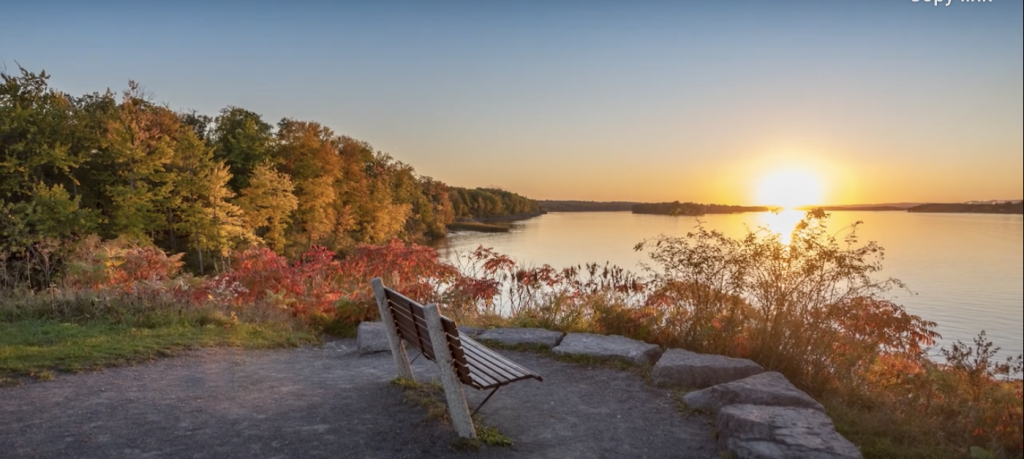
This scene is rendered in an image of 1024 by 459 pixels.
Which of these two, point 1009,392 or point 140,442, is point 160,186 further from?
point 1009,392

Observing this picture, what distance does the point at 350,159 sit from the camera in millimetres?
41719

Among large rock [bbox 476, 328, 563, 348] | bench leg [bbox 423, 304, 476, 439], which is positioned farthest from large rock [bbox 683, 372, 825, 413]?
large rock [bbox 476, 328, 563, 348]

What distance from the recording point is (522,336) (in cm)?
699

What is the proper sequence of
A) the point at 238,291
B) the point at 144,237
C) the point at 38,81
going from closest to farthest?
the point at 238,291, the point at 144,237, the point at 38,81

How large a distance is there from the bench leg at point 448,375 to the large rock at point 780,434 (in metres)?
1.78

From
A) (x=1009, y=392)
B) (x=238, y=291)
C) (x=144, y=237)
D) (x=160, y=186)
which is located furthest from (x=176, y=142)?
(x=1009, y=392)

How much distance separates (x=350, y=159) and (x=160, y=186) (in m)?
15.8

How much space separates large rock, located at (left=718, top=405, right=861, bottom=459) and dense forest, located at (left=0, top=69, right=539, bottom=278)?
67.5 feet

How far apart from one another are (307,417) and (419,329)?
1.19 meters

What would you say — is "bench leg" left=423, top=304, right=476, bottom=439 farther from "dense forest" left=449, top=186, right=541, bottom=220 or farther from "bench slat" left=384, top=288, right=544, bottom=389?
"dense forest" left=449, top=186, right=541, bottom=220

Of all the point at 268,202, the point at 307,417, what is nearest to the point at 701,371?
the point at 307,417

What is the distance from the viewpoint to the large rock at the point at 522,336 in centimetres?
677

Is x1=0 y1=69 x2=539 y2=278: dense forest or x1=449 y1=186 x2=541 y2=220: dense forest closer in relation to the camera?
x1=0 y1=69 x2=539 y2=278: dense forest

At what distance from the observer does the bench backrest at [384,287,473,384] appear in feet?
11.8
